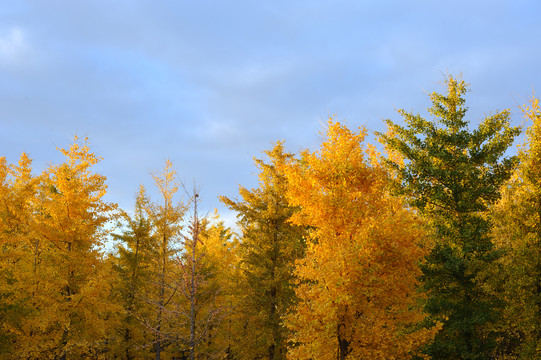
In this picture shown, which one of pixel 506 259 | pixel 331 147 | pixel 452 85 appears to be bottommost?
pixel 506 259

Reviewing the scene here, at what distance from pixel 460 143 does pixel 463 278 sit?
18.8 ft

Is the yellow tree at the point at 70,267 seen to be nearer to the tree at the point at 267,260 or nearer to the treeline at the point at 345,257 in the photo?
the treeline at the point at 345,257

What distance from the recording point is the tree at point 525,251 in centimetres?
1697

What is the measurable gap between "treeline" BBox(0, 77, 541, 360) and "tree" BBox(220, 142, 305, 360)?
0.08 m

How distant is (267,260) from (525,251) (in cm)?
1136

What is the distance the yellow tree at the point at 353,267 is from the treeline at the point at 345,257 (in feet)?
0.16

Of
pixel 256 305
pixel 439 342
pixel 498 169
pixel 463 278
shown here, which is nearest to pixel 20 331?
pixel 256 305

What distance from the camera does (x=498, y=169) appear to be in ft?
59.6

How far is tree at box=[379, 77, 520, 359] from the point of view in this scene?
1622 cm

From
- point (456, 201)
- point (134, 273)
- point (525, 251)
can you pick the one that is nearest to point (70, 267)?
point (134, 273)

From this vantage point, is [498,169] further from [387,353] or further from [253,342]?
[253,342]

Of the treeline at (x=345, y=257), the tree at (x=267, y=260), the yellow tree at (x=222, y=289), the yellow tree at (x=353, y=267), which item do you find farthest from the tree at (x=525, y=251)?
the yellow tree at (x=222, y=289)

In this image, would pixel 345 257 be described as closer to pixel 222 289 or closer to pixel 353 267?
pixel 353 267

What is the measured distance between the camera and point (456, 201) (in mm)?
17734
